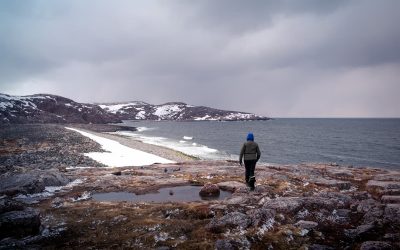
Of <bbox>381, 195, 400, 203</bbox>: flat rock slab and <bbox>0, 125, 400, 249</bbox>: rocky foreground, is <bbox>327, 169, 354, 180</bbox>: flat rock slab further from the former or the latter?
<bbox>381, 195, 400, 203</bbox>: flat rock slab

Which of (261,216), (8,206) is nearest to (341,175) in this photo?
(261,216)

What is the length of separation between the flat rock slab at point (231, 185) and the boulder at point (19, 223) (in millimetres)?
10426

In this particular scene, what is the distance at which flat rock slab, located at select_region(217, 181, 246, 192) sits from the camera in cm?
1864

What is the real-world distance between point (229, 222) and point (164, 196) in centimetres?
659

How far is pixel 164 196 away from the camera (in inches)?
704

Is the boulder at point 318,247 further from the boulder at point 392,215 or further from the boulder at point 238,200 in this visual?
the boulder at point 238,200

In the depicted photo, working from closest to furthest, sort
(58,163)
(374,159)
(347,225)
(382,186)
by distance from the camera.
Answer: (347,225)
(382,186)
(58,163)
(374,159)

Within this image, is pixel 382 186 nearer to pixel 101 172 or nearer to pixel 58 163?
pixel 101 172

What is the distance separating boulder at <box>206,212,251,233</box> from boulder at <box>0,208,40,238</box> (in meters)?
6.29

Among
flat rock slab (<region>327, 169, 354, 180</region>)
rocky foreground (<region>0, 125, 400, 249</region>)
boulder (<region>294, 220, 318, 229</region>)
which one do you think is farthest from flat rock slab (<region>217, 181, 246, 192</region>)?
flat rock slab (<region>327, 169, 354, 180</region>)

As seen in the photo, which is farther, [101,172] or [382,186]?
[101,172]

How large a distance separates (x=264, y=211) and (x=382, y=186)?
10.0 m

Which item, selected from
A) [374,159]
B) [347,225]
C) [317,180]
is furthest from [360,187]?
[374,159]

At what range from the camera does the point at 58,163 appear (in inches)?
1280
